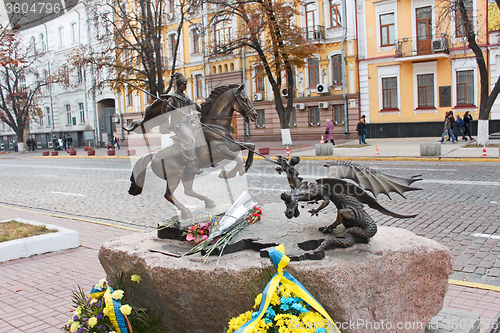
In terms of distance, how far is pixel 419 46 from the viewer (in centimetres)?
2738

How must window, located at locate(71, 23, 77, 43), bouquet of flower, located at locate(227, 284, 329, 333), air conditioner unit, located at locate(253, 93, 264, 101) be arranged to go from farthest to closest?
window, located at locate(71, 23, 77, 43) < air conditioner unit, located at locate(253, 93, 264, 101) < bouquet of flower, located at locate(227, 284, 329, 333)

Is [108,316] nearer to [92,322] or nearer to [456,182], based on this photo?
[92,322]

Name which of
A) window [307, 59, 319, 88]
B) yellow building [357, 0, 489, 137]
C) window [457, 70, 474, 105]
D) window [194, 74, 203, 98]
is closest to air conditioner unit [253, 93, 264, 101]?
window [307, 59, 319, 88]

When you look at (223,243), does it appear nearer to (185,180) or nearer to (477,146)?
(185,180)

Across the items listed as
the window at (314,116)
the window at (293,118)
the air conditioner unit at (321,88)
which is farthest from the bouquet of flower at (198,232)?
the window at (293,118)

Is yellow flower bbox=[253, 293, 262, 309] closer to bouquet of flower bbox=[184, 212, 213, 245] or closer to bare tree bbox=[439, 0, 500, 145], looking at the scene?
bouquet of flower bbox=[184, 212, 213, 245]

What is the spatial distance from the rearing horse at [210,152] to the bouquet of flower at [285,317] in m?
2.38

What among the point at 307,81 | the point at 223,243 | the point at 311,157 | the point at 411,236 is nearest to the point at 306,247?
the point at 223,243

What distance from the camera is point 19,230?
746 centimetres

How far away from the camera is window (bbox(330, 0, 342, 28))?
30.2 metres

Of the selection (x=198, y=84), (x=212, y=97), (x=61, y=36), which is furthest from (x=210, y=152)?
(x=61, y=36)

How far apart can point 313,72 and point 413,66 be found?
22.9 ft

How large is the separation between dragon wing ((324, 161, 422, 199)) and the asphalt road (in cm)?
97

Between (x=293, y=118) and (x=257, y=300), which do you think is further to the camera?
(x=293, y=118)
